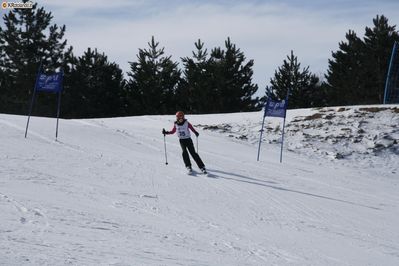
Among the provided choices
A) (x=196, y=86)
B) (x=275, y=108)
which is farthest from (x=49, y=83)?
(x=196, y=86)

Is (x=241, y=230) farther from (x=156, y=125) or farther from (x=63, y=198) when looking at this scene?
(x=156, y=125)

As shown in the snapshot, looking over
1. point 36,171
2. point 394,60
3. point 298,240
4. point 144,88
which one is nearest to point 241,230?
point 298,240

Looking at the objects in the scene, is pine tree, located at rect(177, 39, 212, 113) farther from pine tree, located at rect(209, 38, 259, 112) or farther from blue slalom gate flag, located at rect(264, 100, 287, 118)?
blue slalom gate flag, located at rect(264, 100, 287, 118)

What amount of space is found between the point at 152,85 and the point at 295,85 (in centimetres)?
1068

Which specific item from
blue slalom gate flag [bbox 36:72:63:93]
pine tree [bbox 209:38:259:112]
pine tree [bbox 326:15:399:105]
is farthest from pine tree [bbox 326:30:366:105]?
blue slalom gate flag [bbox 36:72:63:93]

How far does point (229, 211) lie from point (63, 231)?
11.4 ft

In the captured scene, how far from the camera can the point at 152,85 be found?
120ft

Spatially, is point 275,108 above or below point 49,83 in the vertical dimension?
below

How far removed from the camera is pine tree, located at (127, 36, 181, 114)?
36500 millimetres

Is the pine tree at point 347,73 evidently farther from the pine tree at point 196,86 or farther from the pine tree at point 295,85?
the pine tree at point 196,86

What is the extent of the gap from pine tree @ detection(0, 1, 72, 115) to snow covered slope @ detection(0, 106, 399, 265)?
57.2 feet

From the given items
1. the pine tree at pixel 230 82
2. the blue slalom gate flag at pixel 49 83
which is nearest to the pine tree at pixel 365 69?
the pine tree at pixel 230 82

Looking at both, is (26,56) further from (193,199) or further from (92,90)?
(193,199)

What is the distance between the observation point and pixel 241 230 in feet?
23.6
